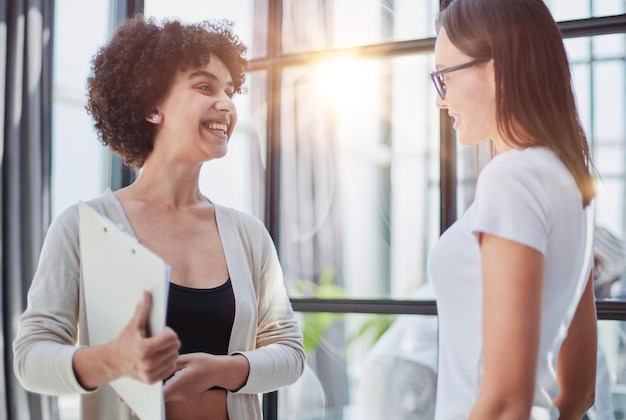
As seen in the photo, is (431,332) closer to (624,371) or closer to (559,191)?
(624,371)

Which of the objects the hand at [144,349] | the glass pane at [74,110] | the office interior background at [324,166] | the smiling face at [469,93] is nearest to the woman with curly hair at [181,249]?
the hand at [144,349]

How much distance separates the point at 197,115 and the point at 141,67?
0.20 meters

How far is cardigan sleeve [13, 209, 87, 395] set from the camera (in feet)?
4.41

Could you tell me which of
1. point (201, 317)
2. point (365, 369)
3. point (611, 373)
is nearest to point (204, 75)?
point (201, 317)

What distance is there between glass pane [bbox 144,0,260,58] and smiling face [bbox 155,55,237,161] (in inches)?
38.2

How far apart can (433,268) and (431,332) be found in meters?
1.40

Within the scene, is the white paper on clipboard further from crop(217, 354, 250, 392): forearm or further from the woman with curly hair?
crop(217, 354, 250, 392): forearm

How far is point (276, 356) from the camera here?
5.23ft

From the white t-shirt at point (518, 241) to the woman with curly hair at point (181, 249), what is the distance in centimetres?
57

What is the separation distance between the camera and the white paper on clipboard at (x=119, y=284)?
1.09 m

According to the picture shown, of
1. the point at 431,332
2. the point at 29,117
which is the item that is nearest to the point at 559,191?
Answer: the point at 431,332

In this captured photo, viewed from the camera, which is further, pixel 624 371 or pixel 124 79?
pixel 624 371

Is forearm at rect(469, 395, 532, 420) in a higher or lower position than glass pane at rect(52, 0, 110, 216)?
lower

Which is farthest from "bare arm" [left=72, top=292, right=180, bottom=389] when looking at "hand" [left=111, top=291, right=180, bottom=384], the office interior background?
the office interior background
